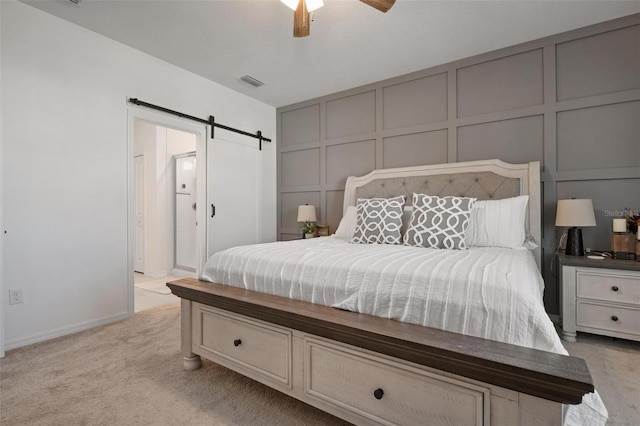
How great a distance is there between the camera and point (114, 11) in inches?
101

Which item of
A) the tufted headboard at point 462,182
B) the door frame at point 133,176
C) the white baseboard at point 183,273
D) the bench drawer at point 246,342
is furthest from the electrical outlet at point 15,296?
the tufted headboard at point 462,182

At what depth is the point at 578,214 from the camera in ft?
8.15

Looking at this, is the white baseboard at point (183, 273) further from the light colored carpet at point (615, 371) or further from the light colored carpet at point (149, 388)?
the light colored carpet at point (615, 371)

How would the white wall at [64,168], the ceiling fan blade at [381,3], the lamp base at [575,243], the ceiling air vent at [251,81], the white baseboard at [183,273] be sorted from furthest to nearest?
the white baseboard at [183,273] → the ceiling air vent at [251,81] → the lamp base at [575,243] → the white wall at [64,168] → the ceiling fan blade at [381,3]

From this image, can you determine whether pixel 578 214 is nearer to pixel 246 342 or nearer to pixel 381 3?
pixel 381 3

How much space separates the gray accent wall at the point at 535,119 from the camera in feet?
8.73

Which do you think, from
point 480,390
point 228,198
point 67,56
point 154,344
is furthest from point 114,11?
point 480,390

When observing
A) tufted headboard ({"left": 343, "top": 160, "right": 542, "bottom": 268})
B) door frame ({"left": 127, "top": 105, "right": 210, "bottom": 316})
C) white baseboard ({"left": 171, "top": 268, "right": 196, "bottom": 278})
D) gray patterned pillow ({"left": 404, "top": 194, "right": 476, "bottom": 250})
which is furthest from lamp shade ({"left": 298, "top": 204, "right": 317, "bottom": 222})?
white baseboard ({"left": 171, "top": 268, "right": 196, "bottom": 278})

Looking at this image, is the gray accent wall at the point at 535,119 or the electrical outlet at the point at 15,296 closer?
the electrical outlet at the point at 15,296

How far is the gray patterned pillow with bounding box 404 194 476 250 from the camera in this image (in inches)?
90.5

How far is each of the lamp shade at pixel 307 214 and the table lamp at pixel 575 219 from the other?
2622 millimetres

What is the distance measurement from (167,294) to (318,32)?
11.1 ft

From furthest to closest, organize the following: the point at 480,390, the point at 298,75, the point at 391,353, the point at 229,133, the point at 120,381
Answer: the point at 229,133 → the point at 298,75 → the point at 120,381 → the point at 391,353 → the point at 480,390

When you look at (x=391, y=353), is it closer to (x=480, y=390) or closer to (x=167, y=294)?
(x=480, y=390)
